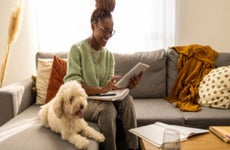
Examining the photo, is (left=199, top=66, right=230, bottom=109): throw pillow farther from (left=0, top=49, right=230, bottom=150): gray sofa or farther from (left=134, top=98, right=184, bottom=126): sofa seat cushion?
(left=134, top=98, right=184, bottom=126): sofa seat cushion

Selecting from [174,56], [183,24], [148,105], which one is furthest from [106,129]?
[183,24]

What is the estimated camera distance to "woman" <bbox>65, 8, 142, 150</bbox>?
1.75m

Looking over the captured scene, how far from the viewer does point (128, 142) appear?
1.85m

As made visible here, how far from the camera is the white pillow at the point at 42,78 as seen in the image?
7.61 feet

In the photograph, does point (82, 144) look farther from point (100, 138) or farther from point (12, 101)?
point (12, 101)

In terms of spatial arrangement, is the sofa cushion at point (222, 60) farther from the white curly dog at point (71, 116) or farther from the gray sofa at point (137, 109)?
the white curly dog at point (71, 116)

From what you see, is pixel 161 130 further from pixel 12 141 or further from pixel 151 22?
pixel 151 22

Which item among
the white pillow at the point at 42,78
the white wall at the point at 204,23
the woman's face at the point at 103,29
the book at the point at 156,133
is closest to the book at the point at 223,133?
the book at the point at 156,133

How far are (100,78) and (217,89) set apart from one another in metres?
1.05

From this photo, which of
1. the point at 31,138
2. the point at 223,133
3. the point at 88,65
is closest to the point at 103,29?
the point at 88,65

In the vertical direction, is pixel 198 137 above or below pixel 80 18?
below

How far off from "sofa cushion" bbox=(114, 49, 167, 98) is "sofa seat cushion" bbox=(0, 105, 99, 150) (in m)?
0.89

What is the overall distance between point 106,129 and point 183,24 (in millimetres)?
1810

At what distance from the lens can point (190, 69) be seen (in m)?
2.57
